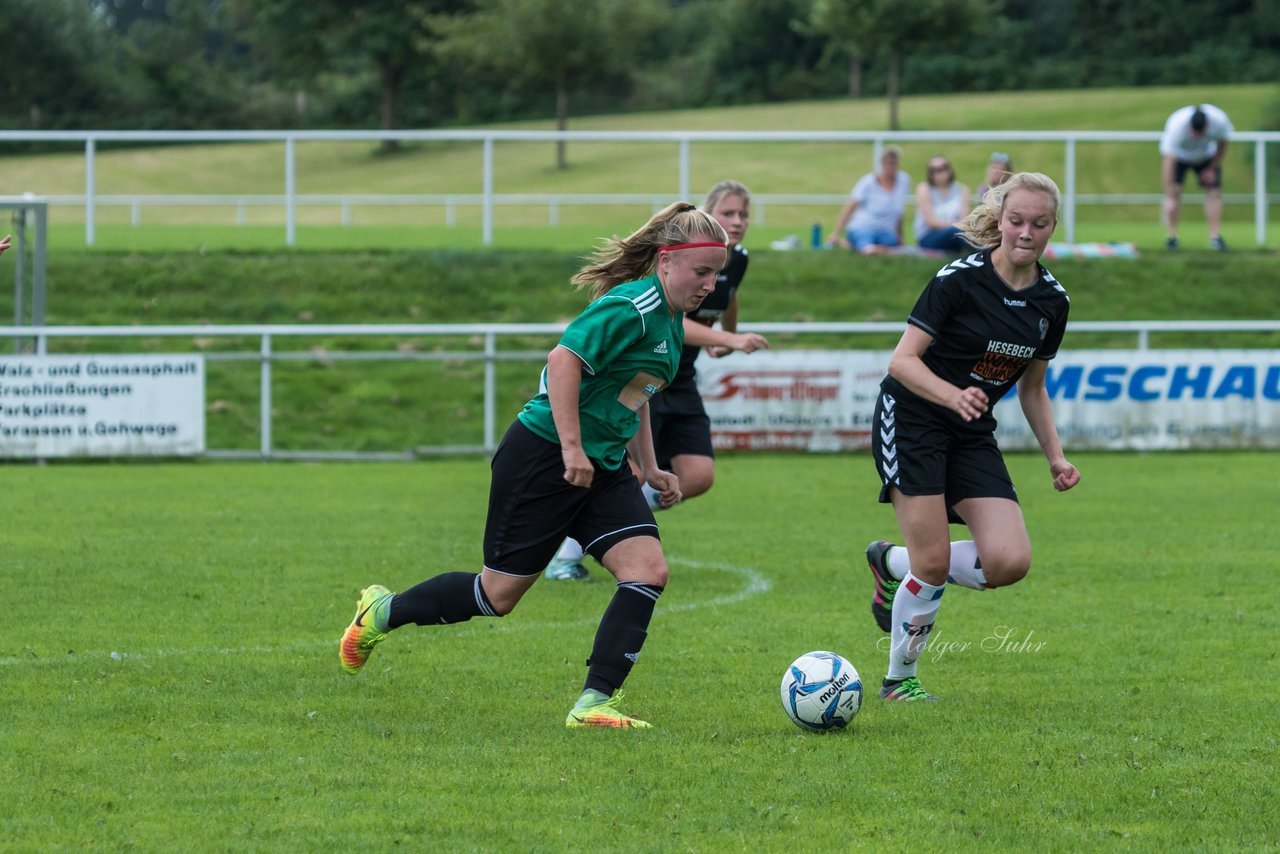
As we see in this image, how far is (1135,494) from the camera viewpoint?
42.9 feet

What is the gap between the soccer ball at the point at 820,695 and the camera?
5605 millimetres

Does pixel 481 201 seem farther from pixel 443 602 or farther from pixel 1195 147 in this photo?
pixel 443 602

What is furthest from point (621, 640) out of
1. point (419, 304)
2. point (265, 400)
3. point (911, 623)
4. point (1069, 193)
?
point (1069, 193)

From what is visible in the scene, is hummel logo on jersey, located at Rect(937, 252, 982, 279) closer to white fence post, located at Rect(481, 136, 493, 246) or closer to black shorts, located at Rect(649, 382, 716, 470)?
black shorts, located at Rect(649, 382, 716, 470)

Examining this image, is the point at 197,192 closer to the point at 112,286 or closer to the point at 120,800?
the point at 112,286

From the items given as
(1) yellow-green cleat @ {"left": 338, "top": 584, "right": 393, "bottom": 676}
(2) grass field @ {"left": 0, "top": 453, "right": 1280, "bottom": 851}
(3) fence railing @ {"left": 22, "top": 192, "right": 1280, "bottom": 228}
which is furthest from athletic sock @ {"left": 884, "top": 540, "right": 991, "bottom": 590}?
(3) fence railing @ {"left": 22, "top": 192, "right": 1280, "bottom": 228}

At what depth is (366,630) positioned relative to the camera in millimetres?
6180

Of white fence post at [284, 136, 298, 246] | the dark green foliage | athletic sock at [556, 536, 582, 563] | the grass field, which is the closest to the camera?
the grass field

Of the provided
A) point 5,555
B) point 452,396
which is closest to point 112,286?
point 452,396

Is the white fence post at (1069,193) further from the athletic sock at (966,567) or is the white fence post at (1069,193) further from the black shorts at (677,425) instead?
the athletic sock at (966,567)

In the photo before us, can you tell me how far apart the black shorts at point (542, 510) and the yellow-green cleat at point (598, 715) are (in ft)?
1.68

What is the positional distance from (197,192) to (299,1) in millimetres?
23944

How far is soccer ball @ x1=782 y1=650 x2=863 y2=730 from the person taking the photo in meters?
5.61

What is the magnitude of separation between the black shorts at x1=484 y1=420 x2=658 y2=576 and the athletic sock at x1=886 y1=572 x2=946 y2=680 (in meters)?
1.07
